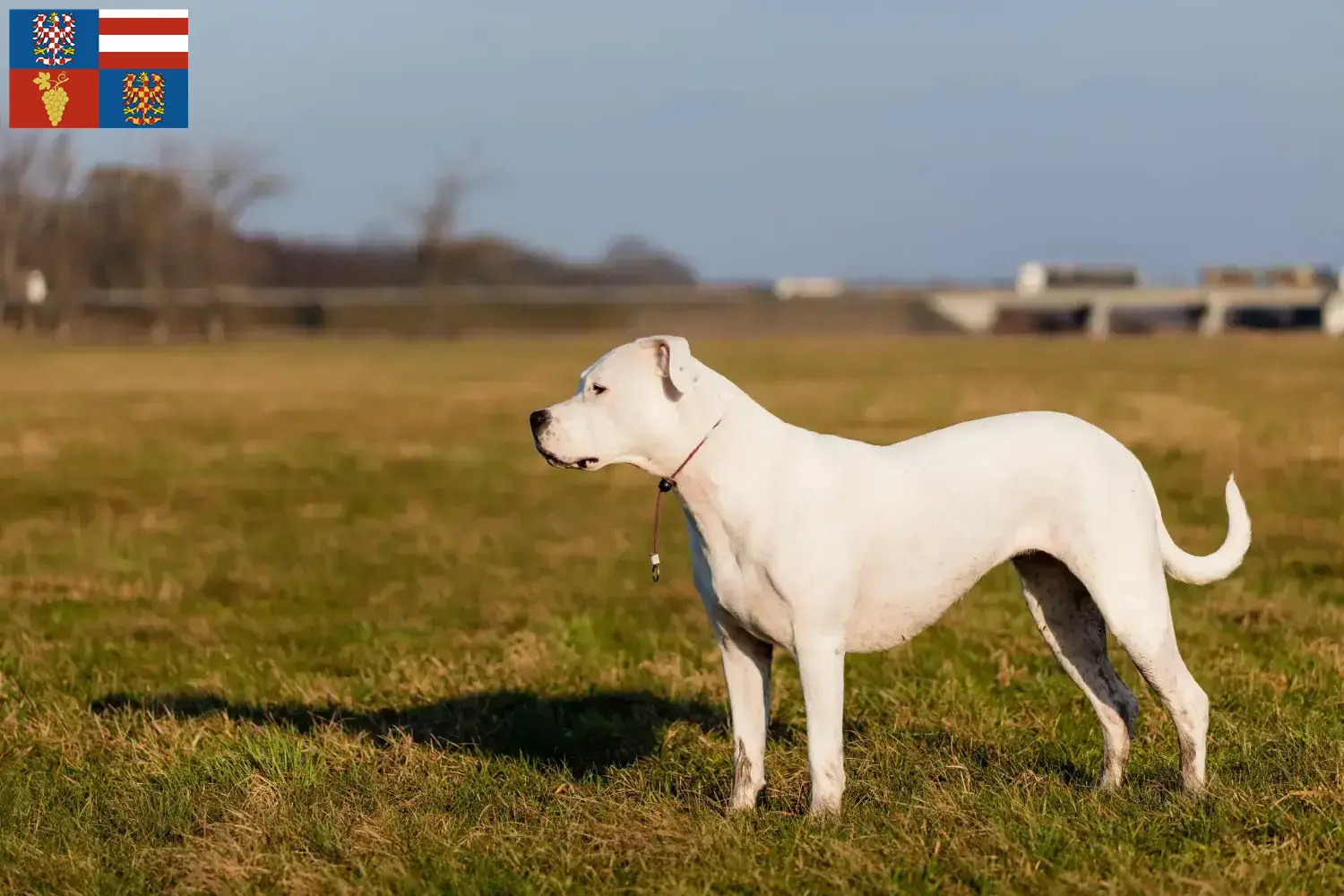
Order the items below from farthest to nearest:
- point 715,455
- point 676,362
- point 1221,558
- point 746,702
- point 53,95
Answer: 1. point 53,95
2. point 1221,558
3. point 746,702
4. point 715,455
5. point 676,362

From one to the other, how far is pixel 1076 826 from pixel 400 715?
4319mm

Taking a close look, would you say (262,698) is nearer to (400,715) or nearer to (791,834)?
(400,715)

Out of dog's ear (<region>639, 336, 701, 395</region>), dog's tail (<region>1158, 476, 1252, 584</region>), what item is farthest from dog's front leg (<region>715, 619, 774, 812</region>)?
dog's tail (<region>1158, 476, 1252, 584</region>)

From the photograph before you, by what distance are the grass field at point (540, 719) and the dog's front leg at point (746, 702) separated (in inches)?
6.6

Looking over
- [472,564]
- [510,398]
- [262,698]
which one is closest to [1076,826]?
[262,698]

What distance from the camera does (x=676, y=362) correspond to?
5.43m

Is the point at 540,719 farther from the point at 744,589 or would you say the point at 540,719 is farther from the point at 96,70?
the point at 96,70

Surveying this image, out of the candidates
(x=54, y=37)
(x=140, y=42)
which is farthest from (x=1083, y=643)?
(x=54, y=37)

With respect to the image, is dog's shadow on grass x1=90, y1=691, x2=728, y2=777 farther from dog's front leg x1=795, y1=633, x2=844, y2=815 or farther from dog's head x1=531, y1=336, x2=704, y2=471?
dog's head x1=531, y1=336, x2=704, y2=471

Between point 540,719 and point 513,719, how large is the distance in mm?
157

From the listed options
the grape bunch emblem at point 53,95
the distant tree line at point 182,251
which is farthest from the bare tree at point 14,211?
the grape bunch emblem at point 53,95

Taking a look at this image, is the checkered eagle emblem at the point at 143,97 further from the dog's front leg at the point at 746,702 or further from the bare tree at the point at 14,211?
the bare tree at the point at 14,211

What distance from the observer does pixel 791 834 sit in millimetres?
5480

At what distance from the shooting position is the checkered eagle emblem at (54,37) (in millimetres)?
23391
